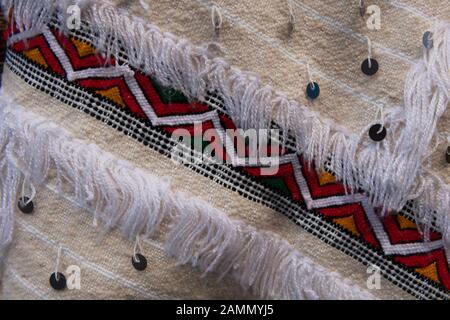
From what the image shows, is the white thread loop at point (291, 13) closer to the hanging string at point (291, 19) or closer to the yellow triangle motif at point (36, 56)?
the hanging string at point (291, 19)

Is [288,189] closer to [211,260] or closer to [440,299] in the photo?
[211,260]

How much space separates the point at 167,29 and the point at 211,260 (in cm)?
30

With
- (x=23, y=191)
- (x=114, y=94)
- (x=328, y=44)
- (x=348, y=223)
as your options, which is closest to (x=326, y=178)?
(x=348, y=223)

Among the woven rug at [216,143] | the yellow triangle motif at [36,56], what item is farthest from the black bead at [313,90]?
the yellow triangle motif at [36,56]

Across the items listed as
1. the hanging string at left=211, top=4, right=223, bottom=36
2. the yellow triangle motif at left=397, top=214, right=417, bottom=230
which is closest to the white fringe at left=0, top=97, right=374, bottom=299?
the yellow triangle motif at left=397, top=214, right=417, bottom=230

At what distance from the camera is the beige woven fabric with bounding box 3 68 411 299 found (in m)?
0.71

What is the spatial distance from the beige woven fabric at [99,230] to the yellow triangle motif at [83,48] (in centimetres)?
7

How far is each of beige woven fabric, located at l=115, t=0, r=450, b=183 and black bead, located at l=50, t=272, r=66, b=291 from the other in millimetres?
346

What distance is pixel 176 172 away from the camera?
717mm

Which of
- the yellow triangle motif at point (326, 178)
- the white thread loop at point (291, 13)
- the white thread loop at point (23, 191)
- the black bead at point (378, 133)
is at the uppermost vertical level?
the white thread loop at point (291, 13)

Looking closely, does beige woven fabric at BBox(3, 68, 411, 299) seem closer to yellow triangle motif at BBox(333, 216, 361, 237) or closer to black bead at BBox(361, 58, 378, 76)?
yellow triangle motif at BBox(333, 216, 361, 237)

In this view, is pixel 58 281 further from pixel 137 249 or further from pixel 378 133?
pixel 378 133

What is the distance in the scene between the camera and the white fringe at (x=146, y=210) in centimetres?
70

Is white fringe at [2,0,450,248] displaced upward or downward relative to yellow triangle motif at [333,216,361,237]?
upward
